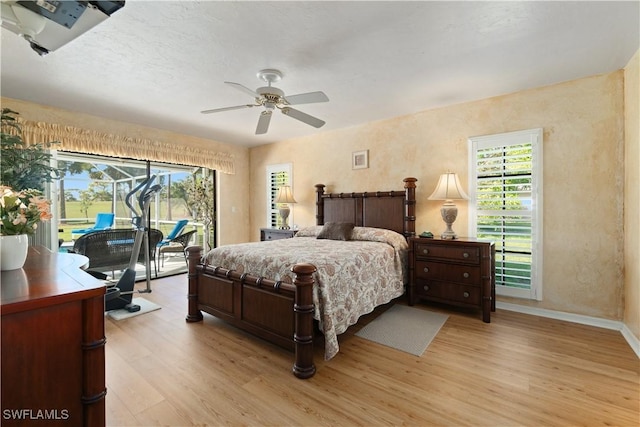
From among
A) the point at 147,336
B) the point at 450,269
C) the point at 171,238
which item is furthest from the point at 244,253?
the point at 171,238

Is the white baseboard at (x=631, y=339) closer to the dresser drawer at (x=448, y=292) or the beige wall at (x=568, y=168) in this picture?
the beige wall at (x=568, y=168)

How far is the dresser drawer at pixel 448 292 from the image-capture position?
3.17m

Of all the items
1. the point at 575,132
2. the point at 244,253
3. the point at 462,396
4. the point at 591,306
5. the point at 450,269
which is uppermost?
the point at 575,132

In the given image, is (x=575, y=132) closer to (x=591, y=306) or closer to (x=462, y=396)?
(x=591, y=306)

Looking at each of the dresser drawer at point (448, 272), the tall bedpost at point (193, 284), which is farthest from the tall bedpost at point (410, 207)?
the tall bedpost at point (193, 284)

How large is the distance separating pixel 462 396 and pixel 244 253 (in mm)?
2126

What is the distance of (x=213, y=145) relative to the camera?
5629mm

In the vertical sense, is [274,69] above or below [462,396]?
above

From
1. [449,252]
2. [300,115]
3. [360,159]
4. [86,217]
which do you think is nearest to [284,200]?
[360,159]

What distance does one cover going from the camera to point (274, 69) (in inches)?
108

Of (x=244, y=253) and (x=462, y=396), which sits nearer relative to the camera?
(x=462, y=396)

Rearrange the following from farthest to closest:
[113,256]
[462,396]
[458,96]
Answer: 1. [113,256]
2. [458,96]
3. [462,396]

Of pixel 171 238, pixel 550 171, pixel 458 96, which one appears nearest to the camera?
pixel 550 171

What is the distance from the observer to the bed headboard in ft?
13.1
